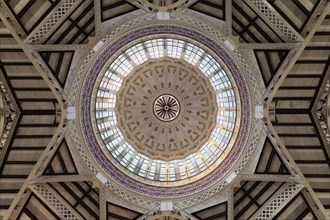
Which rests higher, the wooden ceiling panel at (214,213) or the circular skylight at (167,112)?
the circular skylight at (167,112)

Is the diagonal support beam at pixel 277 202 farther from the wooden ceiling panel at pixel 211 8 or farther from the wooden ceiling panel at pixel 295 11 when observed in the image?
the wooden ceiling panel at pixel 211 8

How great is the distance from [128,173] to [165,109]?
708cm

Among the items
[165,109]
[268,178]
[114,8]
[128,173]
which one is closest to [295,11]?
[268,178]

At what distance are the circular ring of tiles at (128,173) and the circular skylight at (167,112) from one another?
28.5 inches

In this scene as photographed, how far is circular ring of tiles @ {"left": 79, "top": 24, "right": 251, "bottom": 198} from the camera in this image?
25.8m

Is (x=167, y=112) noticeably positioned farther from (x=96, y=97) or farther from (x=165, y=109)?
(x=96, y=97)

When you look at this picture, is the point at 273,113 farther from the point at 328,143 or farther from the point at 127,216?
the point at 127,216

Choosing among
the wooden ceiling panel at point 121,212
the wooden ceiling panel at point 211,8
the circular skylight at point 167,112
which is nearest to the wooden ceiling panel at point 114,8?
the circular skylight at point 167,112

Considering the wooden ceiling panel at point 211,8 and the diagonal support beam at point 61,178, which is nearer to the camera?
the wooden ceiling panel at point 211,8

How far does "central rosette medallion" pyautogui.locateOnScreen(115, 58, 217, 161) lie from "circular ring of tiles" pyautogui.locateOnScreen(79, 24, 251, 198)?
5.08 meters

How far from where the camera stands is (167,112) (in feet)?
109

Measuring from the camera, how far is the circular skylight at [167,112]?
2852 cm

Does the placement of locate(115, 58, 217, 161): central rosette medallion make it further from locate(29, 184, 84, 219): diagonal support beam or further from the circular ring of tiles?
locate(29, 184, 84, 219): diagonal support beam

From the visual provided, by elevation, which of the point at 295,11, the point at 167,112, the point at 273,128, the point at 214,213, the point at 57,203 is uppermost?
the point at 167,112
